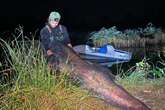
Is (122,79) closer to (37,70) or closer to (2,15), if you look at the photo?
(37,70)

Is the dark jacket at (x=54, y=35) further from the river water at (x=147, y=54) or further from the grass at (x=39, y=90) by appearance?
the river water at (x=147, y=54)

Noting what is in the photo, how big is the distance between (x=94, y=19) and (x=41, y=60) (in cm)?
2074

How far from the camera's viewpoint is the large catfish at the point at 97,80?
7176 mm

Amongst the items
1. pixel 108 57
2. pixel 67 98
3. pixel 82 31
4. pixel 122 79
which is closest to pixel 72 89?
pixel 67 98

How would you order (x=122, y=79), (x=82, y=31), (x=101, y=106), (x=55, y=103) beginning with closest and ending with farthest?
1. (x=55, y=103)
2. (x=101, y=106)
3. (x=122, y=79)
4. (x=82, y=31)

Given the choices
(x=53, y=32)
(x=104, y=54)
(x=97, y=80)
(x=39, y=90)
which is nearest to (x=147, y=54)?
(x=104, y=54)

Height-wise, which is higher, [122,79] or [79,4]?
[79,4]

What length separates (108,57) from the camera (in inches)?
754

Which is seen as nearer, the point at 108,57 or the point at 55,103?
the point at 55,103

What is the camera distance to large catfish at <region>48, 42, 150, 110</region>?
7176 millimetres

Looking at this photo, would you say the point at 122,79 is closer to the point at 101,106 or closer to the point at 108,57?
the point at 101,106

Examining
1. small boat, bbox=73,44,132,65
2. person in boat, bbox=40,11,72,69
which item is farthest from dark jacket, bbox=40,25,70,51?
small boat, bbox=73,44,132,65

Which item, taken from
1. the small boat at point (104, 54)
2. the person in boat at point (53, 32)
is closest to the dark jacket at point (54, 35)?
the person in boat at point (53, 32)

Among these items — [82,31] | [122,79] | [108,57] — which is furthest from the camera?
[82,31]
